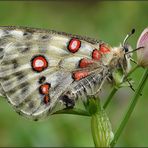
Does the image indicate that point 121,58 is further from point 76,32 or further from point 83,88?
point 76,32

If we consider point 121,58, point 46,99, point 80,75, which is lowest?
point 46,99

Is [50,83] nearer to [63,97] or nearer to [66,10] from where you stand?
[63,97]

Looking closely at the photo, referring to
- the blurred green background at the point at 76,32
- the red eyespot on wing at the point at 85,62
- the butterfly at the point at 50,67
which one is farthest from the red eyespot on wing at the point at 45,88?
the blurred green background at the point at 76,32

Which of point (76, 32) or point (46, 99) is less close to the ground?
point (76, 32)

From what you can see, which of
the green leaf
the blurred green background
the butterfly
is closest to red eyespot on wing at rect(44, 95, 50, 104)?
the butterfly

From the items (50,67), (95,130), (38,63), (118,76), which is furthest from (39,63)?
(95,130)

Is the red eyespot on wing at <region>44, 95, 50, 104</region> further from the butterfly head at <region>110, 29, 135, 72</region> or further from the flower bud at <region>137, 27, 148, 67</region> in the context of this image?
the flower bud at <region>137, 27, 148, 67</region>

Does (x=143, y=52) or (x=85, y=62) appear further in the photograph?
(x=85, y=62)

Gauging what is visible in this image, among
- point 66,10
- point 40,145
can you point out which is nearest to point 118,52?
point 40,145
